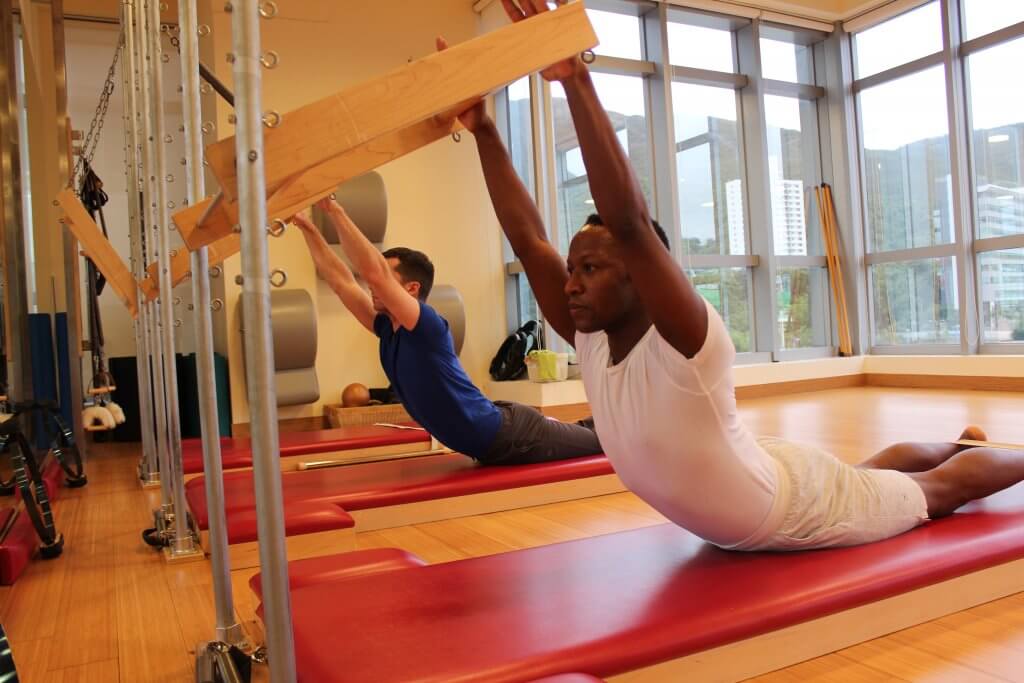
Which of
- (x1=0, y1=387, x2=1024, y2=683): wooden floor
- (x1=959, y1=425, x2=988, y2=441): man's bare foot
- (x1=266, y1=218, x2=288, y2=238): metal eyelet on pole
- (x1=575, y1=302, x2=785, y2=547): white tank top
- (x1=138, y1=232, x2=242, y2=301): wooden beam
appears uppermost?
(x1=138, y1=232, x2=242, y2=301): wooden beam

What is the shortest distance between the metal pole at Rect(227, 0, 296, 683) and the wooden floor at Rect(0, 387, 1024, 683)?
829mm

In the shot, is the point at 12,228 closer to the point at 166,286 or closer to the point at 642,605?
the point at 166,286

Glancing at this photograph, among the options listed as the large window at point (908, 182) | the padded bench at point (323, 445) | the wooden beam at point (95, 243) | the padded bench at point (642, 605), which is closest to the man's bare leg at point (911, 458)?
the padded bench at point (642, 605)

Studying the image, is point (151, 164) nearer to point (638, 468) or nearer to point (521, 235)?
point (521, 235)

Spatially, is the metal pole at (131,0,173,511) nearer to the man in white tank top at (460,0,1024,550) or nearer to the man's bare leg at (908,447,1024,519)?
the man in white tank top at (460,0,1024,550)

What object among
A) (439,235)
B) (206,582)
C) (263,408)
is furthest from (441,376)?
(439,235)

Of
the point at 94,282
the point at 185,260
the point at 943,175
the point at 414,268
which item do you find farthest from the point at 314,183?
the point at 943,175

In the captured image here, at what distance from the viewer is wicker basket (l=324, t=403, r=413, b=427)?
5.50m

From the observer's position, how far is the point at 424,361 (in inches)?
109

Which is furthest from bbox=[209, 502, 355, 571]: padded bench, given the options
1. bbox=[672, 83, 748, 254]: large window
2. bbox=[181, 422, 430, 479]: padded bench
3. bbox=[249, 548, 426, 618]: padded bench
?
bbox=[672, 83, 748, 254]: large window

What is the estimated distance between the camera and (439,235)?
6.43 m

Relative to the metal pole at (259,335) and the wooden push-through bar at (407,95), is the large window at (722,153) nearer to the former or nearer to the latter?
the wooden push-through bar at (407,95)

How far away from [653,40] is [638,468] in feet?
20.9

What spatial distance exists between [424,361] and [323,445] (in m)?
1.47
